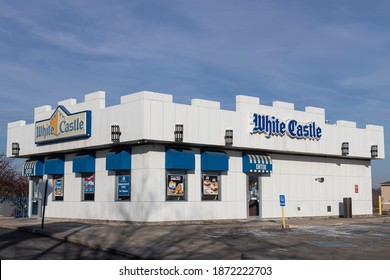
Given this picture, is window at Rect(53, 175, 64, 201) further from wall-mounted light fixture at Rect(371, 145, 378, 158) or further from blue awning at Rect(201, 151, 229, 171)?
wall-mounted light fixture at Rect(371, 145, 378, 158)

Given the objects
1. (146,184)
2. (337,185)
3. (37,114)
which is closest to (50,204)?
(37,114)

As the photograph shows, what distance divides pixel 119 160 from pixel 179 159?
276cm

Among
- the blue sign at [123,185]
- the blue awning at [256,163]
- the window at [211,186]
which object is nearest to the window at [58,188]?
the blue sign at [123,185]

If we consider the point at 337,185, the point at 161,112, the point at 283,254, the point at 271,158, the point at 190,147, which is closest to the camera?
the point at 283,254

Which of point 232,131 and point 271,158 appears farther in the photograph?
point 271,158

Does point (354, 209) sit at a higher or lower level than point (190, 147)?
lower

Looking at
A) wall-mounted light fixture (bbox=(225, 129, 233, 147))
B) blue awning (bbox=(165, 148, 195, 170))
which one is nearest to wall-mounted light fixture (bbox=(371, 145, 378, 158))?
wall-mounted light fixture (bbox=(225, 129, 233, 147))

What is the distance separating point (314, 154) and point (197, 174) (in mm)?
8401

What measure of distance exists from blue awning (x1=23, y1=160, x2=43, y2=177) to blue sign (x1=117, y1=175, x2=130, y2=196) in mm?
7391

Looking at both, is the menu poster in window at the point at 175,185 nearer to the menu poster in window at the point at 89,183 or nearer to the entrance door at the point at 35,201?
the menu poster in window at the point at 89,183

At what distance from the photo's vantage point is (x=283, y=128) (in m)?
28.9

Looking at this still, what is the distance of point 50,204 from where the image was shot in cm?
2992

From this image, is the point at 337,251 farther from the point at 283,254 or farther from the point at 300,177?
the point at 300,177

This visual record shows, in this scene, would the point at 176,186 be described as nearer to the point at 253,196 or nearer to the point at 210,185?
the point at 210,185
